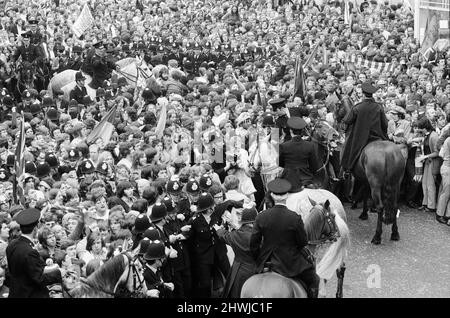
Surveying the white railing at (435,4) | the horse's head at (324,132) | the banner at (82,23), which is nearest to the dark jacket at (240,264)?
the horse's head at (324,132)

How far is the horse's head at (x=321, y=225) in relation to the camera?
30.6 ft

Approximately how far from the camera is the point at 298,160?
1143cm

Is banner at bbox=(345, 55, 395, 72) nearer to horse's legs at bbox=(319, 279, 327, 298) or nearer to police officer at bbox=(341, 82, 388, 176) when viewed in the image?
police officer at bbox=(341, 82, 388, 176)

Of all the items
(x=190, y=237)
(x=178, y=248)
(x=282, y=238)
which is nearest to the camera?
(x=282, y=238)

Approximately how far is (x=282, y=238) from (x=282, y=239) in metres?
0.01

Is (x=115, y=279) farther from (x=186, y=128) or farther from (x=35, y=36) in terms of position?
(x=35, y=36)

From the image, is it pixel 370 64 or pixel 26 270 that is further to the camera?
pixel 370 64

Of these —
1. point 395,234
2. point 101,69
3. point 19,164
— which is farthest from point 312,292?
point 101,69

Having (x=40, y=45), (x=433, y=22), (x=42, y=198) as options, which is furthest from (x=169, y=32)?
(x=42, y=198)

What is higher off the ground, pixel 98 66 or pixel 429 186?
pixel 98 66

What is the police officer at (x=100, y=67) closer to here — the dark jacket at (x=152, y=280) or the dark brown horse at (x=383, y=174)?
the dark brown horse at (x=383, y=174)

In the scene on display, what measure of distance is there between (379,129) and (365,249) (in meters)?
1.92

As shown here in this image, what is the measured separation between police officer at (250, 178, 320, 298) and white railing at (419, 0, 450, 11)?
16681 millimetres

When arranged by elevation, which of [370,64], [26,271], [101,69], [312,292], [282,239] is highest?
[26,271]
